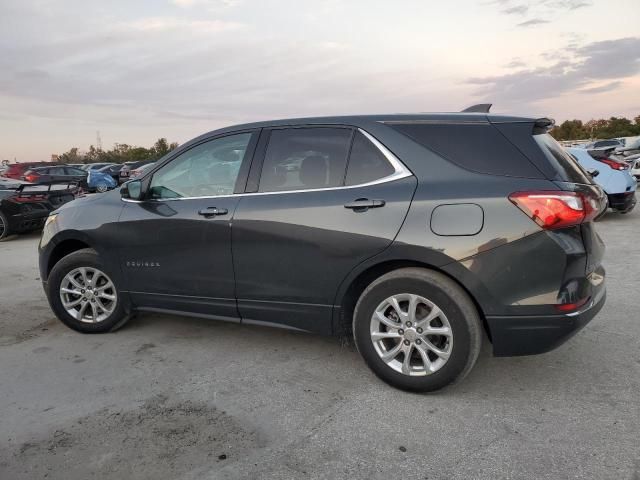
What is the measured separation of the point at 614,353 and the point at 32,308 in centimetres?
531

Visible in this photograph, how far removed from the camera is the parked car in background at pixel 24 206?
33.5 ft

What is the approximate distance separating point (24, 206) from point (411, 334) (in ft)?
31.6

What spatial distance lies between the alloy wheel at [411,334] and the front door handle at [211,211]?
132cm

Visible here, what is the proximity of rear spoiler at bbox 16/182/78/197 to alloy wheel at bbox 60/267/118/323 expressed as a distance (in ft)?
22.7

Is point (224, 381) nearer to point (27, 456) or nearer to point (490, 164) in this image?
point (27, 456)

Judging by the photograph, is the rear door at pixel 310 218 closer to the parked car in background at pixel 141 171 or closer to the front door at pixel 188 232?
the front door at pixel 188 232

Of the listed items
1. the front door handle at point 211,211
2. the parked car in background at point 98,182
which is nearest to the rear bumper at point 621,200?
the front door handle at point 211,211

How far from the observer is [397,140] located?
332cm

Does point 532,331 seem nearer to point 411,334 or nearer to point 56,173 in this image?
point 411,334

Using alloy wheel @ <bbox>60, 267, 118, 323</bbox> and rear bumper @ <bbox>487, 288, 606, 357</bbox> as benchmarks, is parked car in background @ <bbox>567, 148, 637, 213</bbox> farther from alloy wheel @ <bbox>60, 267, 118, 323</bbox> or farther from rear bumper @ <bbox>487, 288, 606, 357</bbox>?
alloy wheel @ <bbox>60, 267, 118, 323</bbox>

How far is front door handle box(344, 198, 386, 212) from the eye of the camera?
10.6ft

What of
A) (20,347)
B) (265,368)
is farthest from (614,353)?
(20,347)

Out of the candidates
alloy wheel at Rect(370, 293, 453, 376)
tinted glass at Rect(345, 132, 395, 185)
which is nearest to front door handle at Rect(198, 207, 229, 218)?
tinted glass at Rect(345, 132, 395, 185)

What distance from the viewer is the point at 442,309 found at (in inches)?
120
